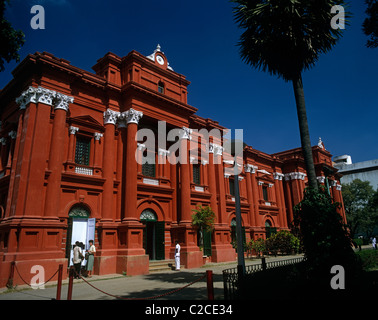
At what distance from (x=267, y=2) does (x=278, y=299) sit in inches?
403

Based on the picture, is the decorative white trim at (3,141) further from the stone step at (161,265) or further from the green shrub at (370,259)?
the green shrub at (370,259)

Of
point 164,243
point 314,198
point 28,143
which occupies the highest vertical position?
point 28,143

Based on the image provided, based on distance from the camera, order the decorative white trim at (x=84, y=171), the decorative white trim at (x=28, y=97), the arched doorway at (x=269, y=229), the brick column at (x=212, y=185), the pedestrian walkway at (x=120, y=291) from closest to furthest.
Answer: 1. the pedestrian walkway at (x=120, y=291)
2. the decorative white trim at (x=28, y=97)
3. the decorative white trim at (x=84, y=171)
4. the brick column at (x=212, y=185)
5. the arched doorway at (x=269, y=229)

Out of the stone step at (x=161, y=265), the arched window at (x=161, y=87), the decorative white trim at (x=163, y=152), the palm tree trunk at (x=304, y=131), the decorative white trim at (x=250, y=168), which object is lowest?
the stone step at (x=161, y=265)

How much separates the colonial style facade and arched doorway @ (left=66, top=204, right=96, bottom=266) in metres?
0.05

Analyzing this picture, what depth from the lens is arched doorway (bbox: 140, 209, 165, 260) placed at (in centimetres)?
1825

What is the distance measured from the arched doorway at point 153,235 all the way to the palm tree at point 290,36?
11.3 meters

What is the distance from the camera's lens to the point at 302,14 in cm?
1080

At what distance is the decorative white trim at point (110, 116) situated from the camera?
17531mm

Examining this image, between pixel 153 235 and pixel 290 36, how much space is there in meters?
14.1

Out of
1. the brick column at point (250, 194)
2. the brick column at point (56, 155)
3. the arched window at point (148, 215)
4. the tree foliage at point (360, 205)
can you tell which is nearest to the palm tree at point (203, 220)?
the arched window at point (148, 215)

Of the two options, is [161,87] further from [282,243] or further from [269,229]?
[269,229]
